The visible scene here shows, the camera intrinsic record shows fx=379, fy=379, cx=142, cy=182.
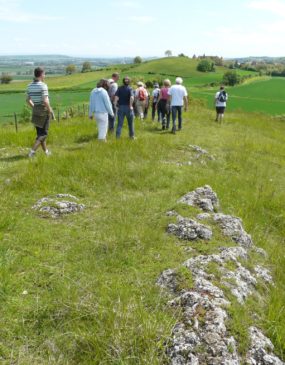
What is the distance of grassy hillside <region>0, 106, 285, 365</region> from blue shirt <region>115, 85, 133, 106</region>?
2.01 metres

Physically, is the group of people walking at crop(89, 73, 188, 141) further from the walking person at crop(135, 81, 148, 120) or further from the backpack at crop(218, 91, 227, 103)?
the backpack at crop(218, 91, 227, 103)

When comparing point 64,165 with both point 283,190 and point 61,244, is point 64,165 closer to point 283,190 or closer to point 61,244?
point 61,244

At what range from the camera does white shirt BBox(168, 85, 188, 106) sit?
530 inches

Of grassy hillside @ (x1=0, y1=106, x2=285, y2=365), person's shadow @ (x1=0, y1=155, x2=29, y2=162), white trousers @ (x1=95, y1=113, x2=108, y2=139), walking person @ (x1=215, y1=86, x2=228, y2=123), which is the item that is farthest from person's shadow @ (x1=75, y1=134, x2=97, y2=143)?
walking person @ (x1=215, y1=86, x2=228, y2=123)

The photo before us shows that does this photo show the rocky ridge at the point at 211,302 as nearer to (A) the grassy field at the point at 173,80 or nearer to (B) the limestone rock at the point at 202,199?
(B) the limestone rock at the point at 202,199

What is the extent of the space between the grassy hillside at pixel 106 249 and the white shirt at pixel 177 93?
12.7 feet

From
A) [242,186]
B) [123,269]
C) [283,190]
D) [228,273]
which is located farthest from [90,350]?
[283,190]

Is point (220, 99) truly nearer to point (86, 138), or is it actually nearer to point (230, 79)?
point (86, 138)

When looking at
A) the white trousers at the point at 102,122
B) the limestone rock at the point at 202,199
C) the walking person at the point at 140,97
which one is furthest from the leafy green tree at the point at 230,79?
the limestone rock at the point at 202,199

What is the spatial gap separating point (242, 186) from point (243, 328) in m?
5.31

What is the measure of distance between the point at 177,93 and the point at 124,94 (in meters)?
2.80

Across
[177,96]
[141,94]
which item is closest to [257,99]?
[141,94]

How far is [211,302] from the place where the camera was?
3539 millimetres

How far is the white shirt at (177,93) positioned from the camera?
44.1ft
